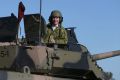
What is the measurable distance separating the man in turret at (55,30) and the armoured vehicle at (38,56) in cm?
49

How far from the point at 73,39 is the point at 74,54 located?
238 cm

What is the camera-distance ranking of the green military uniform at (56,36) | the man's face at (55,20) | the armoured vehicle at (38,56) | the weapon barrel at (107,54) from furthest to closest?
the weapon barrel at (107,54) → the man's face at (55,20) → the green military uniform at (56,36) → the armoured vehicle at (38,56)

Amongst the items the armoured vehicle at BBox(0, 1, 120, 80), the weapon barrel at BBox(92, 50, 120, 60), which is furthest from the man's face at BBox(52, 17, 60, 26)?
the weapon barrel at BBox(92, 50, 120, 60)

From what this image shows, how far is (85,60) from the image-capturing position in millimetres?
13508

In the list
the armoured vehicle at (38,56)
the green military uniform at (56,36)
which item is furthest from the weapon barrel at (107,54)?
the green military uniform at (56,36)

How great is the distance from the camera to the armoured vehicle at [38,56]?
12914mm

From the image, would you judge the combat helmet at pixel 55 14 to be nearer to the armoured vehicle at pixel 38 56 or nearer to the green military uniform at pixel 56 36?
the green military uniform at pixel 56 36

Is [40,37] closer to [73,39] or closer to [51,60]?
[51,60]

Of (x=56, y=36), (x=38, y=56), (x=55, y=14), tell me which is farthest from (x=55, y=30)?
(x=38, y=56)

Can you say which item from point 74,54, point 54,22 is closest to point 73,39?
point 54,22

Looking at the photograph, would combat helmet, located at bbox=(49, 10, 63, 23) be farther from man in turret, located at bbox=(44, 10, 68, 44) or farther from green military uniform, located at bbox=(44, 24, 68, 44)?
green military uniform, located at bbox=(44, 24, 68, 44)

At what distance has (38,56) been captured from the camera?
42.6 ft

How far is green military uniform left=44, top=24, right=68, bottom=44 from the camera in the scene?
1431cm

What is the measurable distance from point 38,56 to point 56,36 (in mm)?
1774
